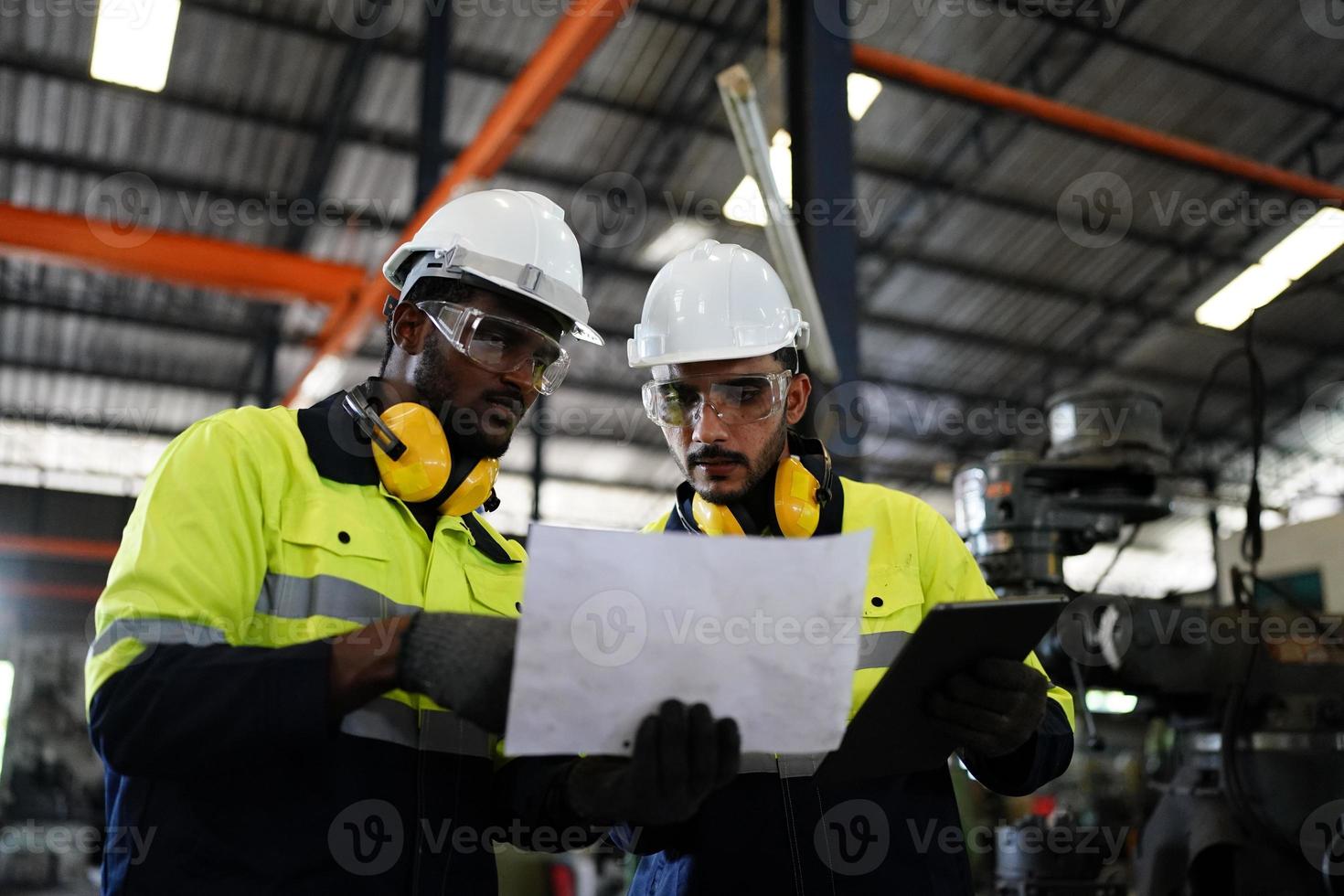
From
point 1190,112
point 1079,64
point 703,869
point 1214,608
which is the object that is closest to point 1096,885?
point 1214,608

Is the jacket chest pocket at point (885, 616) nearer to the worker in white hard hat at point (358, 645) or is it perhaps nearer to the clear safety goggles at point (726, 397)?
the clear safety goggles at point (726, 397)

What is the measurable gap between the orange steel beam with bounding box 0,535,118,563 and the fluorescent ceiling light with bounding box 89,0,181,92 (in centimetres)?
603

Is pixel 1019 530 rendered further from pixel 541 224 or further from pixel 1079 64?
pixel 1079 64

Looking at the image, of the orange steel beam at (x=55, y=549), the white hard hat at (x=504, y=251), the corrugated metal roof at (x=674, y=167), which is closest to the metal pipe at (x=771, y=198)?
the white hard hat at (x=504, y=251)

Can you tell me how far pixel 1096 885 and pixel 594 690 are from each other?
2859 mm

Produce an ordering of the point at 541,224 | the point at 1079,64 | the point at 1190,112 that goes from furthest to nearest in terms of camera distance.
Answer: the point at 1190,112 < the point at 1079,64 < the point at 541,224

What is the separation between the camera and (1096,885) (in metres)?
3.60

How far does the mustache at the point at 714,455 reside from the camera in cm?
246

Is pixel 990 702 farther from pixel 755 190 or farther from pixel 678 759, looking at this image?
pixel 755 190

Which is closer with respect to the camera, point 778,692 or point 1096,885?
point 778,692

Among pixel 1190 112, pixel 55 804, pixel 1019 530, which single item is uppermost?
pixel 1190 112

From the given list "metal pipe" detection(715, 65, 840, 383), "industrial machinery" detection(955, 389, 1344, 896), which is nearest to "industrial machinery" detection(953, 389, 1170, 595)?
"industrial machinery" detection(955, 389, 1344, 896)

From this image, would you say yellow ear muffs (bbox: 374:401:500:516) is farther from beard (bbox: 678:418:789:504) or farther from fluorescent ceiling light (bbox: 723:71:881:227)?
fluorescent ceiling light (bbox: 723:71:881:227)

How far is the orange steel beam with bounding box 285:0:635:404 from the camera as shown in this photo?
6.27 meters
